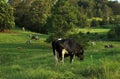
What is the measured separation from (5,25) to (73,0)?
88.8 meters

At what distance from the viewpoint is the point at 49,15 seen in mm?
74938

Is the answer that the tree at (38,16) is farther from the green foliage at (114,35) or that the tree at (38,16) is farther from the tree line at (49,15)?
the green foliage at (114,35)

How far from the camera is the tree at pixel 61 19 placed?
168 feet

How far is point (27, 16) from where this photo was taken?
78.4 meters

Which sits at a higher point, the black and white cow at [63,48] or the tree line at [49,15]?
the black and white cow at [63,48]

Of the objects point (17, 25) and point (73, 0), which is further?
point (73, 0)

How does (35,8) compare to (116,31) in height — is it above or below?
above

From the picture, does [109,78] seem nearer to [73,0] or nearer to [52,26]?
[52,26]

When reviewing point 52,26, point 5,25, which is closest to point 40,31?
point 5,25

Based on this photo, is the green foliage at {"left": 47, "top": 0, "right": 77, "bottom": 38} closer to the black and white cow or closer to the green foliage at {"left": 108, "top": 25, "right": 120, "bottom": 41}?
the green foliage at {"left": 108, "top": 25, "right": 120, "bottom": 41}

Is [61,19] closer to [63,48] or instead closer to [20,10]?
[63,48]

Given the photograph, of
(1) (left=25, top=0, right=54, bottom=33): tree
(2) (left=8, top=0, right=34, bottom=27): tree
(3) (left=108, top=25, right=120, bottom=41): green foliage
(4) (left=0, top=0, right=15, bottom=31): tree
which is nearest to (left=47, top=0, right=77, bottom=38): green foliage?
(4) (left=0, top=0, right=15, bottom=31): tree

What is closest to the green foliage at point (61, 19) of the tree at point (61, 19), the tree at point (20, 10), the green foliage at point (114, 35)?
the tree at point (61, 19)

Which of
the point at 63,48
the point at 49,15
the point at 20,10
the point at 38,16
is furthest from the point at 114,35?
the point at 63,48
